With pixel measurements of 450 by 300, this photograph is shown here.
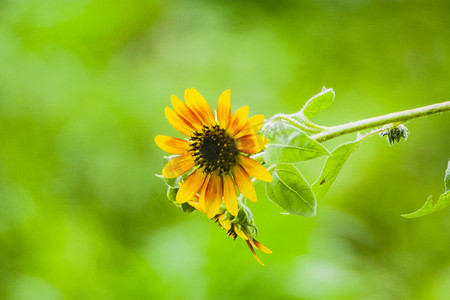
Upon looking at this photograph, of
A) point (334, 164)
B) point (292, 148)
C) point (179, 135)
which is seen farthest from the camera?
point (179, 135)

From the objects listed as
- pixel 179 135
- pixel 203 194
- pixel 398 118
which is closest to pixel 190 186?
pixel 203 194

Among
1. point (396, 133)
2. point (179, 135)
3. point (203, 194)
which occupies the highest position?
point (179, 135)

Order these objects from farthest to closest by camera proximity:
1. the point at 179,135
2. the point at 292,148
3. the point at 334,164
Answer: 1. the point at 179,135
2. the point at 334,164
3. the point at 292,148

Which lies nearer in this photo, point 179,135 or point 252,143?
point 252,143

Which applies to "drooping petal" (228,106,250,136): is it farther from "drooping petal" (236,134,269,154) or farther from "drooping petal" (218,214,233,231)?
"drooping petal" (218,214,233,231)

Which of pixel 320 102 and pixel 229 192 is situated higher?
pixel 320 102

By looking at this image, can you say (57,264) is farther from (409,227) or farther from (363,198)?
(409,227)

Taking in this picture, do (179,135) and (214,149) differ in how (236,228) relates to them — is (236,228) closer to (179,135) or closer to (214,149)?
(214,149)
